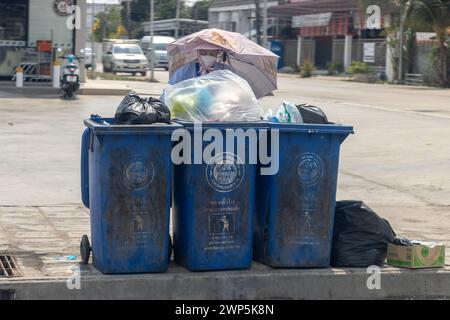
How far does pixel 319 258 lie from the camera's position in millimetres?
6512

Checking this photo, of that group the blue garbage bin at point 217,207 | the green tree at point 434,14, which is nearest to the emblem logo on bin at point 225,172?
the blue garbage bin at point 217,207

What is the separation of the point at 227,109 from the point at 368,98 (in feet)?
79.9

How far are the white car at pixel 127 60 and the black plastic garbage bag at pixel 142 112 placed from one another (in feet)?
125

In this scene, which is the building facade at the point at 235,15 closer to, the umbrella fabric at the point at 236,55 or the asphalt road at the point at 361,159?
the asphalt road at the point at 361,159

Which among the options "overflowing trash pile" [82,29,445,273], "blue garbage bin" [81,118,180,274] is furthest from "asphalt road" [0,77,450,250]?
"blue garbage bin" [81,118,180,274]

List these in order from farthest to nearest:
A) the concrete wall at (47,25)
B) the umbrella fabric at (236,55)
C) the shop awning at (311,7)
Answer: the shop awning at (311,7), the concrete wall at (47,25), the umbrella fabric at (236,55)

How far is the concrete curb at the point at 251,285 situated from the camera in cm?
603

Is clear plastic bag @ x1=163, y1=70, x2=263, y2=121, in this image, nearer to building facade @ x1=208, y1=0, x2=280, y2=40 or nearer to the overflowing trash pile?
the overflowing trash pile

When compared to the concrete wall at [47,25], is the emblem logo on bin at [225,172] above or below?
below

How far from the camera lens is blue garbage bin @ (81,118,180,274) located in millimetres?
6023

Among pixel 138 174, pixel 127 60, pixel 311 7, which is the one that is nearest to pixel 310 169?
pixel 138 174

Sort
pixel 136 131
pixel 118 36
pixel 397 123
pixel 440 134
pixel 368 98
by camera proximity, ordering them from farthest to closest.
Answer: pixel 118 36
pixel 368 98
pixel 397 123
pixel 440 134
pixel 136 131

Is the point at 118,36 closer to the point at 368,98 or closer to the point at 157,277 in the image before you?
the point at 368,98
